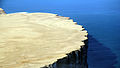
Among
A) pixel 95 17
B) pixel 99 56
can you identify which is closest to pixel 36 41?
pixel 99 56

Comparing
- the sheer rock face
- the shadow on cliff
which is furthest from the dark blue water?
the sheer rock face

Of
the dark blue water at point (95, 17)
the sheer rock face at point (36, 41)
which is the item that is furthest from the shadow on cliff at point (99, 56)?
the sheer rock face at point (36, 41)

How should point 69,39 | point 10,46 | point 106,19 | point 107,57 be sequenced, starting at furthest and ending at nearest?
point 106,19 < point 107,57 < point 69,39 < point 10,46

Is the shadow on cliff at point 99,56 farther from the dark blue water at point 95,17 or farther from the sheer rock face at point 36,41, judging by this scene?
the sheer rock face at point 36,41

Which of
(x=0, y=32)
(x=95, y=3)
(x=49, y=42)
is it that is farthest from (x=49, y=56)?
(x=95, y=3)

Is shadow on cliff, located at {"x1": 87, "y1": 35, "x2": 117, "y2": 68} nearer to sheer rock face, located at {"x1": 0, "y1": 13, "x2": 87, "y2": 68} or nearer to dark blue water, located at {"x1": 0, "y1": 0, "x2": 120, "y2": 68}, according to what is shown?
dark blue water, located at {"x1": 0, "y1": 0, "x2": 120, "y2": 68}

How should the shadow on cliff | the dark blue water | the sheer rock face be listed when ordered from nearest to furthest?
1. the sheer rock face
2. the shadow on cliff
3. the dark blue water

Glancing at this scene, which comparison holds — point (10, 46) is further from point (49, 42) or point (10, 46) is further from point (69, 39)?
point (69, 39)
